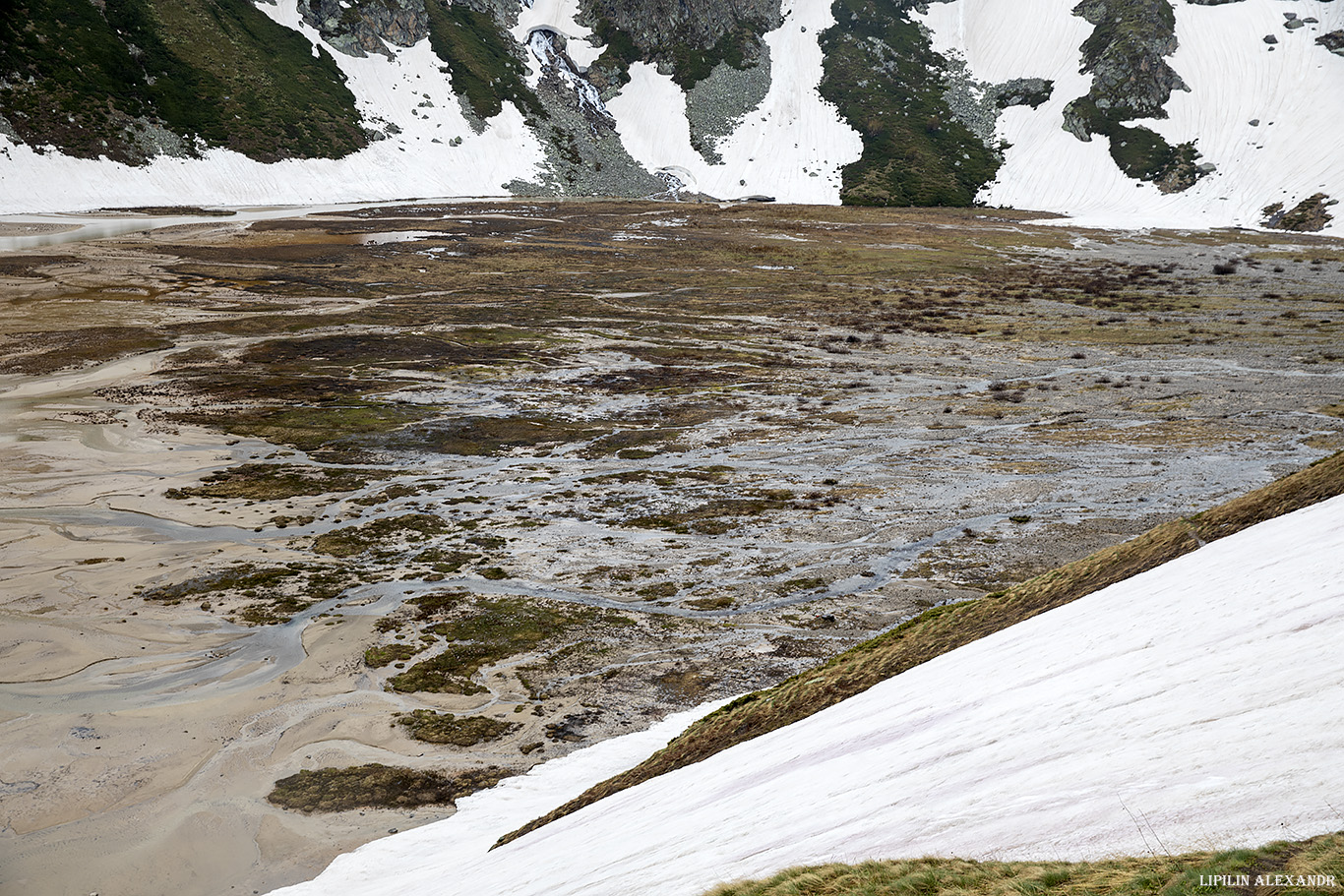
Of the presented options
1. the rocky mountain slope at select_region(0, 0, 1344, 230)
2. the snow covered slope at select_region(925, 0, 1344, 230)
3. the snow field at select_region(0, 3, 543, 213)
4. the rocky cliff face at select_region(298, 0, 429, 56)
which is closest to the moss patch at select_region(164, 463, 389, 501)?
the snow field at select_region(0, 3, 543, 213)

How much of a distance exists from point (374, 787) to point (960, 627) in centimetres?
915

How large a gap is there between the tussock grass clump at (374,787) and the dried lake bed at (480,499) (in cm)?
10

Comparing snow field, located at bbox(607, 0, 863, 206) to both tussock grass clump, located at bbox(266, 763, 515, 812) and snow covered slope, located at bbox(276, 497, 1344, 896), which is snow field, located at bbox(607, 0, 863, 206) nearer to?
tussock grass clump, located at bbox(266, 763, 515, 812)

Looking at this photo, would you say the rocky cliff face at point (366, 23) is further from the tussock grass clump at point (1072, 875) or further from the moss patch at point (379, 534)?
the tussock grass clump at point (1072, 875)

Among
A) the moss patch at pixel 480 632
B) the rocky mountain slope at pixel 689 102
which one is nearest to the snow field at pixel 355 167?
the rocky mountain slope at pixel 689 102

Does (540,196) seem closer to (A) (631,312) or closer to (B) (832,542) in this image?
(A) (631,312)

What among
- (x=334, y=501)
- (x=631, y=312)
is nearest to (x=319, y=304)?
(x=631, y=312)

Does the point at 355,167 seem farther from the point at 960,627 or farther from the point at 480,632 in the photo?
the point at 960,627

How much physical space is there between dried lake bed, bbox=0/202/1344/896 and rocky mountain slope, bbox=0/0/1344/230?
63.7m

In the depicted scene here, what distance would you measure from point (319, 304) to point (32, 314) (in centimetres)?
1409

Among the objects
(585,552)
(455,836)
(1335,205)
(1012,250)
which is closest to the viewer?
(455,836)

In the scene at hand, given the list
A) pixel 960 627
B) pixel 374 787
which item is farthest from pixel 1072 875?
pixel 374 787

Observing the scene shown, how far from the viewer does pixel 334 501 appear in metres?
24.2

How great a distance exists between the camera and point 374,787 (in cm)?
1345
